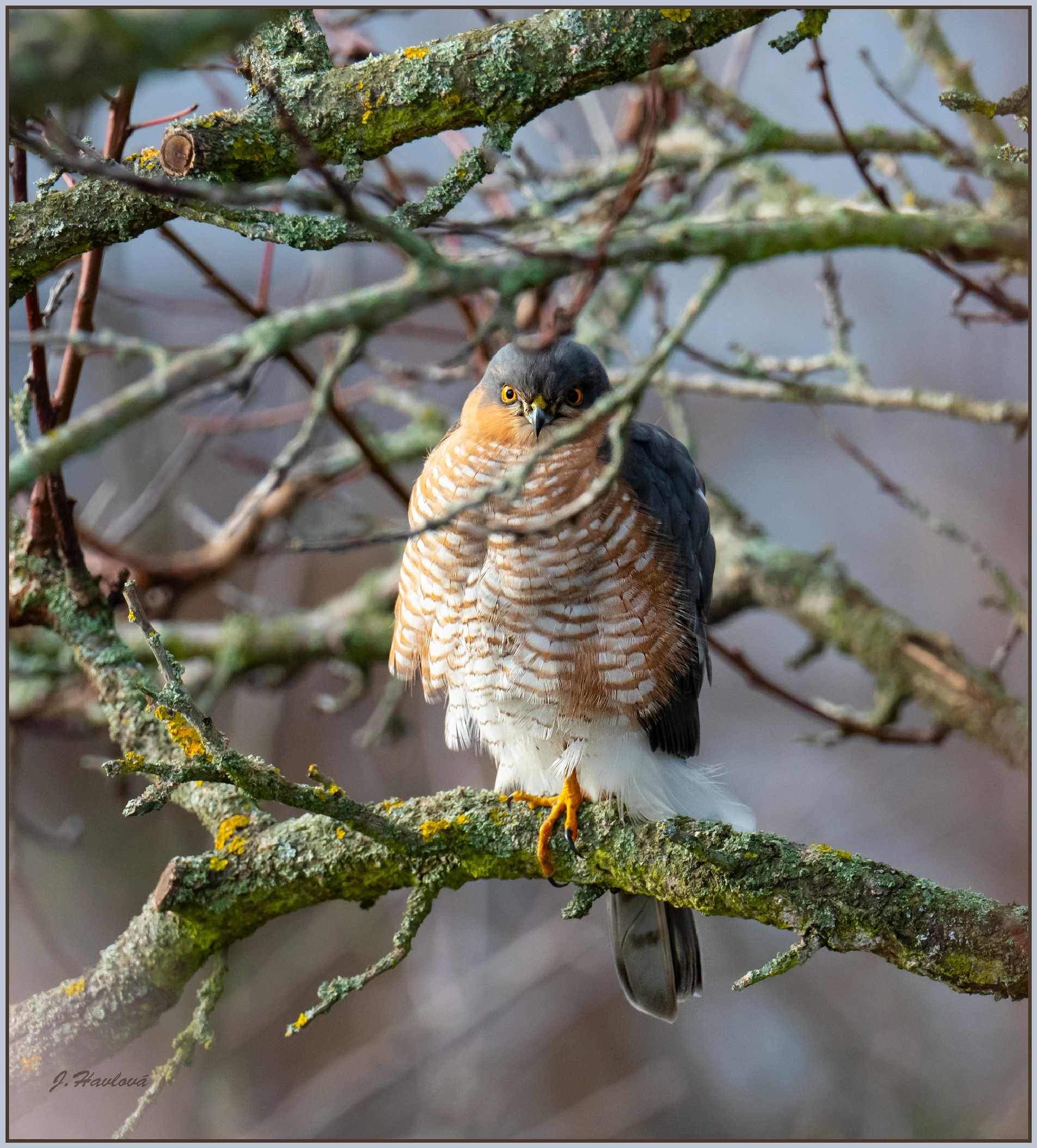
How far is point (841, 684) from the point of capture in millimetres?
8312

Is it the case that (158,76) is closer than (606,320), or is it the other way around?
(158,76)

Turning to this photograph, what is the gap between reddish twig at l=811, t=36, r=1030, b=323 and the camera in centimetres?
292

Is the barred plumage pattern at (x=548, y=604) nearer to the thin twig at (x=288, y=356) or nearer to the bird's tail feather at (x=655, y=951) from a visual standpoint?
the thin twig at (x=288, y=356)

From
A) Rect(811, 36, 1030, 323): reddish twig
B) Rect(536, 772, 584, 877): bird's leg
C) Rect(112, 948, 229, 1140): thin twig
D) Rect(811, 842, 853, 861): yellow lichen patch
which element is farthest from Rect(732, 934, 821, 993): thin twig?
Rect(811, 36, 1030, 323): reddish twig

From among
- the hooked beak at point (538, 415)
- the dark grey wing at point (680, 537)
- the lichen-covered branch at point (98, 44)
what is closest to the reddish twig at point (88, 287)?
the lichen-covered branch at point (98, 44)

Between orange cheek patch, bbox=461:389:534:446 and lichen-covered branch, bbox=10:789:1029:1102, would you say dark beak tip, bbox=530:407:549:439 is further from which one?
lichen-covered branch, bbox=10:789:1029:1102

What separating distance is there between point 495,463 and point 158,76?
189 cm

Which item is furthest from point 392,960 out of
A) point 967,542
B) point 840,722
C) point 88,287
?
point 967,542

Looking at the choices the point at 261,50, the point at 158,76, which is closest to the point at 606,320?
the point at 261,50

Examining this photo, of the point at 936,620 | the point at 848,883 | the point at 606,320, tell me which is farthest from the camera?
the point at 936,620

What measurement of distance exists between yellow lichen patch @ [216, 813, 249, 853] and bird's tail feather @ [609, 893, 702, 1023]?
128cm

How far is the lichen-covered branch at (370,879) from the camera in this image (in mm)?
2475

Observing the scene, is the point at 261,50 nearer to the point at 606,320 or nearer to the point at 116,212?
the point at 116,212

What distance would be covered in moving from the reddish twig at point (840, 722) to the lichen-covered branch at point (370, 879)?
132 centimetres
